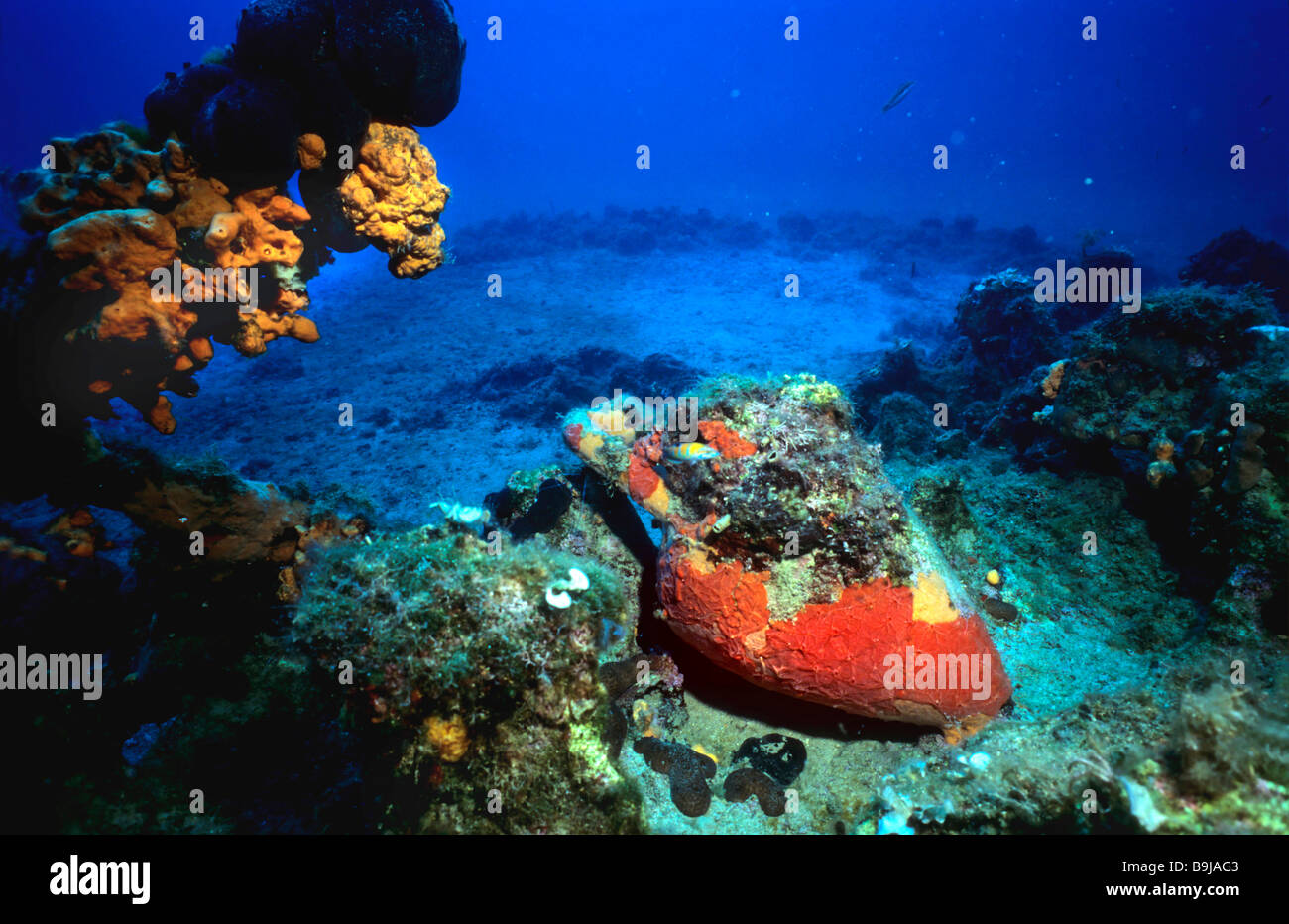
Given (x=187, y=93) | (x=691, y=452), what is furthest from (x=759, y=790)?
(x=187, y=93)

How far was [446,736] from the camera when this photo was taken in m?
2.84

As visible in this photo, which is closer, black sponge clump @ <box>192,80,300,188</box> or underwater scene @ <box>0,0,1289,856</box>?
underwater scene @ <box>0,0,1289,856</box>

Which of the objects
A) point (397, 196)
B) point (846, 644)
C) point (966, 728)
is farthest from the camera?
point (397, 196)

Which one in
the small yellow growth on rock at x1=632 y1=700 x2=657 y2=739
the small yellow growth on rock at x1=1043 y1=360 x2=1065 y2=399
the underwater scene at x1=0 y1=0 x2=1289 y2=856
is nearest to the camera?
the underwater scene at x1=0 y1=0 x2=1289 y2=856

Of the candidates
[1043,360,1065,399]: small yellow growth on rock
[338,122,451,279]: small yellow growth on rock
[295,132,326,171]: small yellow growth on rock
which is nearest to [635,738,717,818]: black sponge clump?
[338,122,451,279]: small yellow growth on rock

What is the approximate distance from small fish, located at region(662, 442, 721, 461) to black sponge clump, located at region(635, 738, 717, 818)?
222 cm

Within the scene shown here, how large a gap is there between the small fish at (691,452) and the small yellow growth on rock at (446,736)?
223 cm

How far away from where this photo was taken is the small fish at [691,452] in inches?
143

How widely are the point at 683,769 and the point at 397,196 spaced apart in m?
5.52

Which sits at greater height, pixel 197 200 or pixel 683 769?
pixel 197 200

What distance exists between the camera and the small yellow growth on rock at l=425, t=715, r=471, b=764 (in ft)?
9.26

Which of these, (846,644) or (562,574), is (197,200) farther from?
(846,644)

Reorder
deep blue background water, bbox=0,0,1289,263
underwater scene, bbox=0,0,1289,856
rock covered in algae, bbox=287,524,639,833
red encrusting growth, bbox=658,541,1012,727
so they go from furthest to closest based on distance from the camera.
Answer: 1. deep blue background water, bbox=0,0,1289,263
2. red encrusting growth, bbox=658,541,1012,727
3. underwater scene, bbox=0,0,1289,856
4. rock covered in algae, bbox=287,524,639,833

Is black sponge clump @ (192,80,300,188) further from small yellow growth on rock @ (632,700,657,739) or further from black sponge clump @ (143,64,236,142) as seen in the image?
small yellow growth on rock @ (632,700,657,739)
